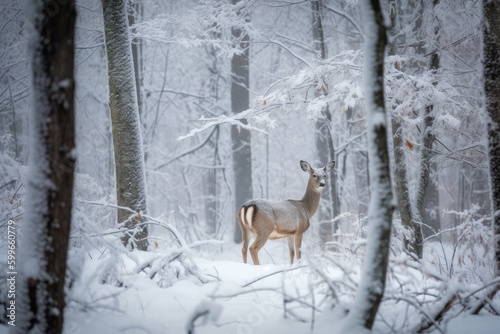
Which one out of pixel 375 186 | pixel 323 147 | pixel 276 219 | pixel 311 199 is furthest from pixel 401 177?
pixel 323 147

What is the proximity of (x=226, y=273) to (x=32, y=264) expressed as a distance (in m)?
2.57

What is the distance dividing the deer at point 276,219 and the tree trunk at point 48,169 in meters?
5.22

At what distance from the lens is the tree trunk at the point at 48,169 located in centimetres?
203

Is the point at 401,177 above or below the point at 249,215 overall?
above

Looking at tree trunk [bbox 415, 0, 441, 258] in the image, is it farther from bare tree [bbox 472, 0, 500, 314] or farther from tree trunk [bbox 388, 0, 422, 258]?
→ bare tree [bbox 472, 0, 500, 314]

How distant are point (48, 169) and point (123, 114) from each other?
353cm

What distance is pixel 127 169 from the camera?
5441mm

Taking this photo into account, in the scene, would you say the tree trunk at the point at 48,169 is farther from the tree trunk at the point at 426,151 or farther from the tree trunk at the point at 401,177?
the tree trunk at the point at 426,151

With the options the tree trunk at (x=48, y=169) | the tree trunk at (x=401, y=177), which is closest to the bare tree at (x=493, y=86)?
the tree trunk at (x=401, y=177)

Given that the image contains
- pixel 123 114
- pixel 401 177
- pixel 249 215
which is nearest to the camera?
pixel 123 114

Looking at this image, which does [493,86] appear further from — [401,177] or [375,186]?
[401,177]

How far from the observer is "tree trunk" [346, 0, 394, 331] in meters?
2.25

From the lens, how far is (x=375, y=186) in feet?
7.60

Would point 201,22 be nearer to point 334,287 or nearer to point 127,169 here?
point 127,169
